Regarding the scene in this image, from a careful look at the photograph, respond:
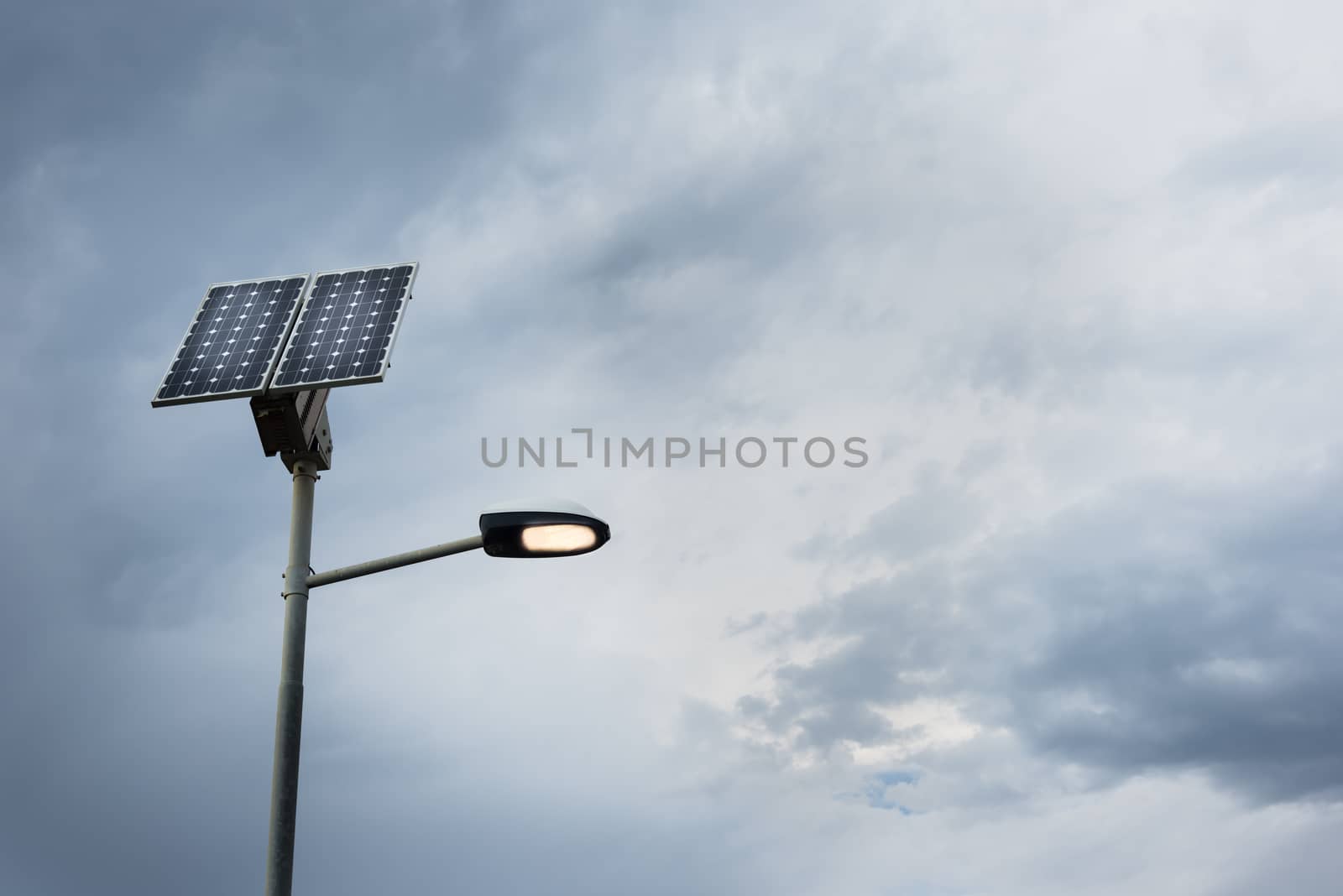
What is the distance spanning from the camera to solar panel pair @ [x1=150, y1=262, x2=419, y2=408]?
31.6 ft

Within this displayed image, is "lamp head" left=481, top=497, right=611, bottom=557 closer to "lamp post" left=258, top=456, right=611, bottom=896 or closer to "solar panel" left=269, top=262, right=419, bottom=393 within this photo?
"lamp post" left=258, top=456, right=611, bottom=896

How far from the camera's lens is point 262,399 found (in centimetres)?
929

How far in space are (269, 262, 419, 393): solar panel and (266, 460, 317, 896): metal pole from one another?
133 cm

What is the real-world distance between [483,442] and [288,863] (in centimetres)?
1377

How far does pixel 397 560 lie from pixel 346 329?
3.00 m

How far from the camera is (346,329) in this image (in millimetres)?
10414

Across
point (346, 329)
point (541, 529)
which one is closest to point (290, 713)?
point (541, 529)

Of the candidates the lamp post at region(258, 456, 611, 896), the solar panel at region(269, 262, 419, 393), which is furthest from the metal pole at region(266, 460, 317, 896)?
the solar panel at region(269, 262, 419, 393)

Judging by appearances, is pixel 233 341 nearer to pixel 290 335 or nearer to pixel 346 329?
pixel 290 335

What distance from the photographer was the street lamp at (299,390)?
809 centimetres

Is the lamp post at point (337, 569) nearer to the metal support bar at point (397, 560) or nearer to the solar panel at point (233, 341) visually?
the metal support bar at point (397, 560)

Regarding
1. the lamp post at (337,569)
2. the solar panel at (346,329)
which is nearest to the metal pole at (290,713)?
the lamp post at (337,569)

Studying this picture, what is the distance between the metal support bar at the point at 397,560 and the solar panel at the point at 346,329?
5.77ft

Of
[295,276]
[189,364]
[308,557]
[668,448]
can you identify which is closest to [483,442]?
[668,448]
